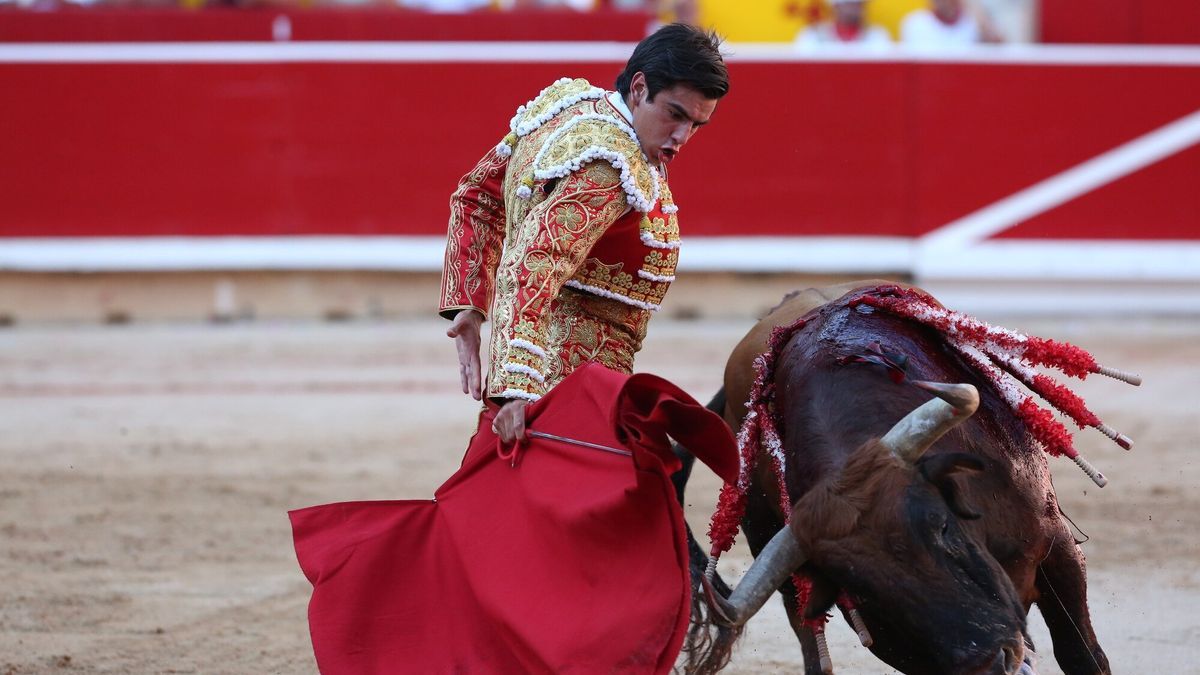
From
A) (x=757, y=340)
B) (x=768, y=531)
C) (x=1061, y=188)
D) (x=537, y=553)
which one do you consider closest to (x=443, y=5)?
(x=1061, y=188)

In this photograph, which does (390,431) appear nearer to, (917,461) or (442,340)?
(442,340)

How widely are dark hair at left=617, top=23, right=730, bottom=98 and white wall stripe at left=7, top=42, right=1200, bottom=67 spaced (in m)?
5.37

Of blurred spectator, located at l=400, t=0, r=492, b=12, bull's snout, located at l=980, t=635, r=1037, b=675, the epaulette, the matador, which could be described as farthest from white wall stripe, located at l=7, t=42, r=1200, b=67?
bull's snout, located at l=980, t=635, r=1037, b=675

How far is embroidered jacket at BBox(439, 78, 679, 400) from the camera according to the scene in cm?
238

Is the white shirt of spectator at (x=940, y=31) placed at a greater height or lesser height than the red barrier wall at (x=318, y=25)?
greater

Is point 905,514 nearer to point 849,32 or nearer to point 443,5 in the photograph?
point 849,32

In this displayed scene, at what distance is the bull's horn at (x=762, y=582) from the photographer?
225 cm

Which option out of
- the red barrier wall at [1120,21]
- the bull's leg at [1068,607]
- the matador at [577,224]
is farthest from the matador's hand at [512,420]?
the red barrier wall at [1120,21]

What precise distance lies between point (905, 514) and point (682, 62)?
0.75 meters

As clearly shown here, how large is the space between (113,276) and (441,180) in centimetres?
173

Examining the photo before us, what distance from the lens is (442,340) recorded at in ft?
24.5

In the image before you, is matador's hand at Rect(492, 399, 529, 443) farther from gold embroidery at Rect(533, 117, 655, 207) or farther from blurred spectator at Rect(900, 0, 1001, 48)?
blurred spectator at Rect(900, 0, 1001, 48)

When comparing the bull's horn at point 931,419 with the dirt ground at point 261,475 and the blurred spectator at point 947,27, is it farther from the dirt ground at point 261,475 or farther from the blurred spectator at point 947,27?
the blurred spectator at point 947,27

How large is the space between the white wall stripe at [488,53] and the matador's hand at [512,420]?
549 centimetres
